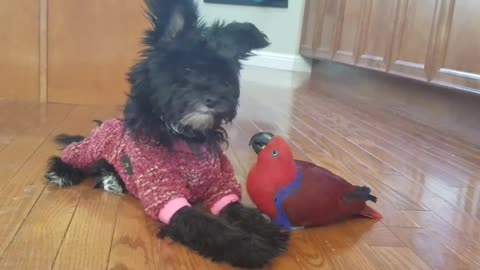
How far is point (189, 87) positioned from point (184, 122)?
0.08 m

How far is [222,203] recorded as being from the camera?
1278 mm

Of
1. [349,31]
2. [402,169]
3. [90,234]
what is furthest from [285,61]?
[90,234]

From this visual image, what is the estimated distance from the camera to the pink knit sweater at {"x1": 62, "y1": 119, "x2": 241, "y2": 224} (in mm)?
1181

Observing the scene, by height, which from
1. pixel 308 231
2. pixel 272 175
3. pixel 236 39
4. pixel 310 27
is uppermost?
pixel 236 39

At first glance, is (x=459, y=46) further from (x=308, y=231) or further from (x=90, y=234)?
(x=90, y=234)

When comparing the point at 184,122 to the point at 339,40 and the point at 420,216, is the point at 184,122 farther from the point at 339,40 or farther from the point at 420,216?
the point at 339,40

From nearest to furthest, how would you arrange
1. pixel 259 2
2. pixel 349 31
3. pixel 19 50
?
1. pixel 19 50
2. pixel 349 31
3. pixel 259 2

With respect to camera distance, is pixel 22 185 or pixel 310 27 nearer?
pixel 22 185

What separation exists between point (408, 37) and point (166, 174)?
2486 millimetres

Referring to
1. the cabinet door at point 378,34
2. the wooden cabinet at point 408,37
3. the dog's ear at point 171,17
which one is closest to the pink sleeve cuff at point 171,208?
the dog's ear at point 171,17

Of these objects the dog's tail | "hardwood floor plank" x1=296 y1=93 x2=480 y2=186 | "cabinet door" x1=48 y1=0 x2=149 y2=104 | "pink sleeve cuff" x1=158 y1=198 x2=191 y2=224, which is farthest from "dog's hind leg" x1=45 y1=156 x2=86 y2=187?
"cabinet door" x1=48 y1=0 x2=149 y2=104

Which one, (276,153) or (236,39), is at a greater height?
(236,39)

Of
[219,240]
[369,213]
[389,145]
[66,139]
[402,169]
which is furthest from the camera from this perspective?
[389,145]

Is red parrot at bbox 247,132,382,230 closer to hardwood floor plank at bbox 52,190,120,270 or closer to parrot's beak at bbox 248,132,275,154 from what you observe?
parrot's beak at bbox 248,132,275,154
